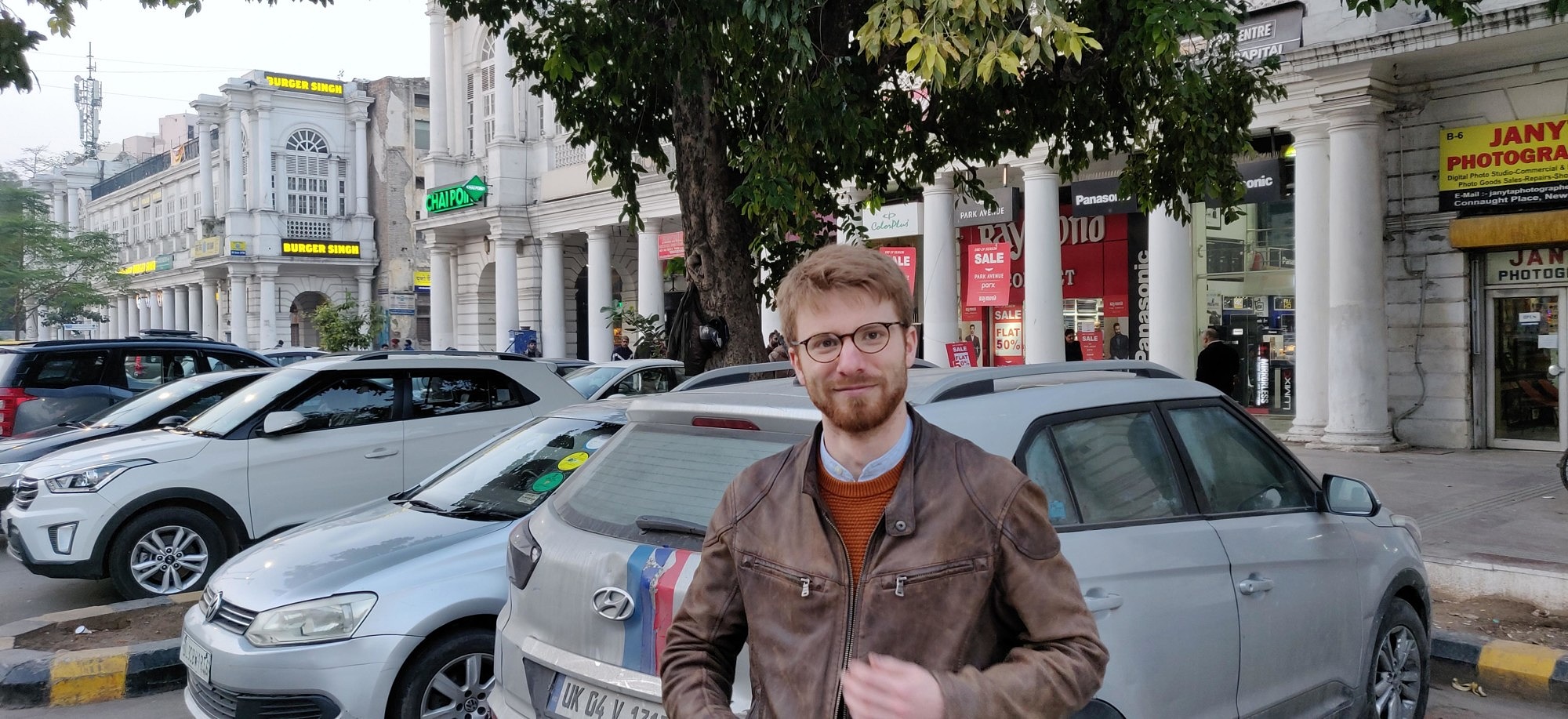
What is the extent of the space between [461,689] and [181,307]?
73.9 metres

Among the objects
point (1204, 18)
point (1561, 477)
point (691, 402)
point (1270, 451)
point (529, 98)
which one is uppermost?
point (529, 98)

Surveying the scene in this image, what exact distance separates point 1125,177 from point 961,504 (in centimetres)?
786

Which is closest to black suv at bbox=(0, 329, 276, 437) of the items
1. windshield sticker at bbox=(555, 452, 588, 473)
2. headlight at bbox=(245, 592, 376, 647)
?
windshield sticker at bbox=(555, 452, 588, 473)

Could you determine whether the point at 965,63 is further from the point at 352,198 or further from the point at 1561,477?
the point at 352,198

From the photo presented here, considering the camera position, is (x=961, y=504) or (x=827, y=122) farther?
(x=827, y=122)

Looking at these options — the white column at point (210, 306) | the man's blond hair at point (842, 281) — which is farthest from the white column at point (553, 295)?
the white column at point (210, 306)

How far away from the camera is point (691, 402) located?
334cm

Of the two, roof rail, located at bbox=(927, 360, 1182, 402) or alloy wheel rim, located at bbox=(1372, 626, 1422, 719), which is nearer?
roof rail, located at bbox=(927, 360, 1182, 402)

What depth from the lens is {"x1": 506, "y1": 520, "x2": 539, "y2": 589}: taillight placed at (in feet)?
11.0

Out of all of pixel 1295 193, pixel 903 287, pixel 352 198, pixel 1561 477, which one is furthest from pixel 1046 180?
pixel 352 198

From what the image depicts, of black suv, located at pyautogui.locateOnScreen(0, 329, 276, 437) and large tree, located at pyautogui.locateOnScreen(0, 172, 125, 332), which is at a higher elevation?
large tree, located at pyautogui.locateOnScreen(0, 172, 125, 332)

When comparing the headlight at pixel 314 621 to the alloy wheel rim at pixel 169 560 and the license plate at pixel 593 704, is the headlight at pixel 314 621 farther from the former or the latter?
the alloy wheel rim at pixel 169 560

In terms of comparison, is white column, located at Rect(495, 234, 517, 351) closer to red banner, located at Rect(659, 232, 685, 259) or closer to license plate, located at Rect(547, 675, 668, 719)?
red banner, located at Rect(659, 232, 685, 259)

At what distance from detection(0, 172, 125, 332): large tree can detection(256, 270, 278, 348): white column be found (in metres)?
6.53
